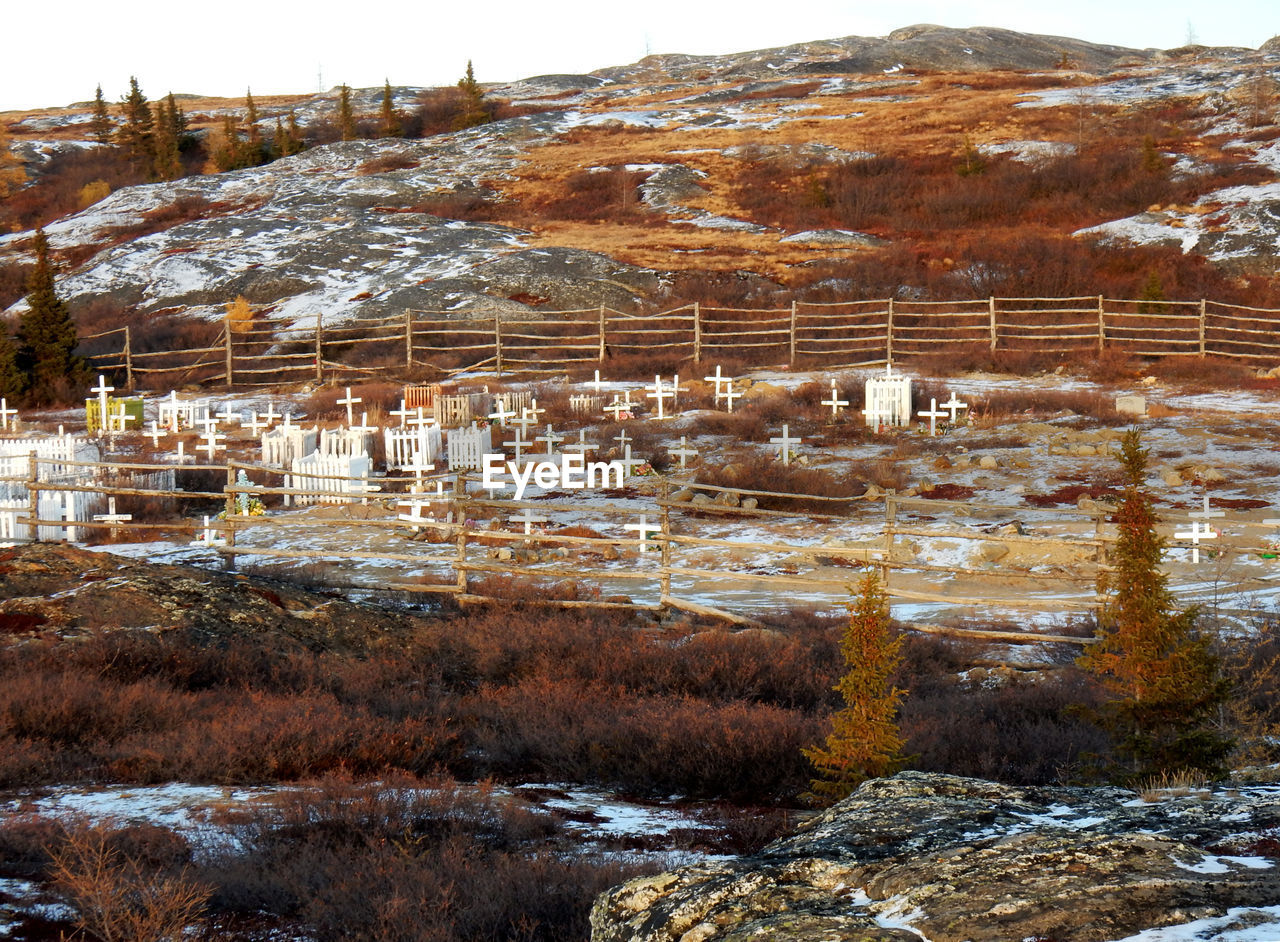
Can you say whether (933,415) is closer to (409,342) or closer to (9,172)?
(409,342)

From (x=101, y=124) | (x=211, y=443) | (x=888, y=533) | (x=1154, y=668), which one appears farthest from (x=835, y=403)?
(x=101, y=124)

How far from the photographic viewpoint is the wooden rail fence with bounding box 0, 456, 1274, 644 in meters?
11.0

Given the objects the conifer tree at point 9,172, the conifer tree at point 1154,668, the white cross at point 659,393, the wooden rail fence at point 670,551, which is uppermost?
the conifer tree at point 9,172

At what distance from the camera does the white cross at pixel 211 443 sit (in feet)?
65.9

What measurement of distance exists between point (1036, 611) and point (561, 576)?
194 inches


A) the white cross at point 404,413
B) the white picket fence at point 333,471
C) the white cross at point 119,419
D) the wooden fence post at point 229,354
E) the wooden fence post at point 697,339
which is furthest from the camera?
the wooden fence post at point 229,354

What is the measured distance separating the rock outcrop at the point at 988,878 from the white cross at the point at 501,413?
1772cm

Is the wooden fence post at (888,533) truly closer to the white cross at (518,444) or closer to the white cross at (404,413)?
the white cross at (518,444)

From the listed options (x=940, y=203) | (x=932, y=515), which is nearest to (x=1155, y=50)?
(x=940, y=203)

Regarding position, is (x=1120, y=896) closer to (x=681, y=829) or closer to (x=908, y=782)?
(x=908, y=782)

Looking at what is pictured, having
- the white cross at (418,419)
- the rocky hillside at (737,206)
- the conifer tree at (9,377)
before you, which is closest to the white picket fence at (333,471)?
the white cross at (418,419)

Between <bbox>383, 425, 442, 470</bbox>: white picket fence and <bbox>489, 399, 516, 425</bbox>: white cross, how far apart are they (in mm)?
1857

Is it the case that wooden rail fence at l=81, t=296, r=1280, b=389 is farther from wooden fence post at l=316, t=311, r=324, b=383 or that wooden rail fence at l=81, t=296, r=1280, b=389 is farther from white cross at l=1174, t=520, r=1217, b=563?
white cross at l=1174, t=520, r=1217, b=563

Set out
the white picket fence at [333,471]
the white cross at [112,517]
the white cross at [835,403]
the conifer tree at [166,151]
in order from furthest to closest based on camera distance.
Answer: the conifer tree at [166,151]
the white cross at [835,403]
the white picket fence at [333,471]
the white cross at [112,517]
